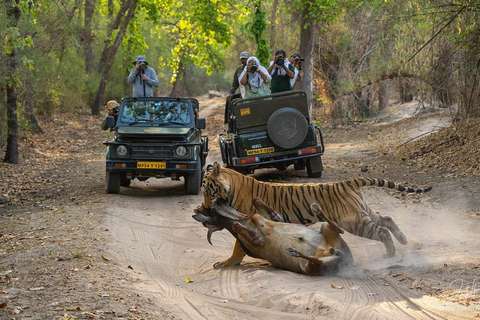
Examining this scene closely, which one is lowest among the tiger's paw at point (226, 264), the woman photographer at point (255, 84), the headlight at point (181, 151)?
the tiger's paw at point (226, 264)

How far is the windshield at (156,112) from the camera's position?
13.0 m

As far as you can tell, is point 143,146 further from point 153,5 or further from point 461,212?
point 153,5

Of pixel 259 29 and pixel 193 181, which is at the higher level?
pixel 259 29

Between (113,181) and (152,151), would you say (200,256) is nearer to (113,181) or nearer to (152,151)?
(152,151)

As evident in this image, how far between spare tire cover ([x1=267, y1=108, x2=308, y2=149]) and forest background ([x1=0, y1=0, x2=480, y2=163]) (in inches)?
124

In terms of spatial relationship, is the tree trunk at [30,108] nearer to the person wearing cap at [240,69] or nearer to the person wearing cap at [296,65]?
the person wearing cap at [240,69]

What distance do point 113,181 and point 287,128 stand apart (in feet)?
11.9

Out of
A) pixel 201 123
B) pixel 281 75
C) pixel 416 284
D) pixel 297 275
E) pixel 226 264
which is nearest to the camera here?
pixel 416 284

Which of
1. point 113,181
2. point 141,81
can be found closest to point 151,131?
point 113,181

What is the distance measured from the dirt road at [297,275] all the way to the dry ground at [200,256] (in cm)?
2

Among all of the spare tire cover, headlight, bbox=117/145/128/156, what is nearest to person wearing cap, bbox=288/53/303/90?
the spare tire cover

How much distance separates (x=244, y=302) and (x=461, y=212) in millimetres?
5283

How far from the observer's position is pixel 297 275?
670cm

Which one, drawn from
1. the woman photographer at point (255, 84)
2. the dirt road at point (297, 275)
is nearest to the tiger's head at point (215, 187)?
the dirt road at point (297, 275)
